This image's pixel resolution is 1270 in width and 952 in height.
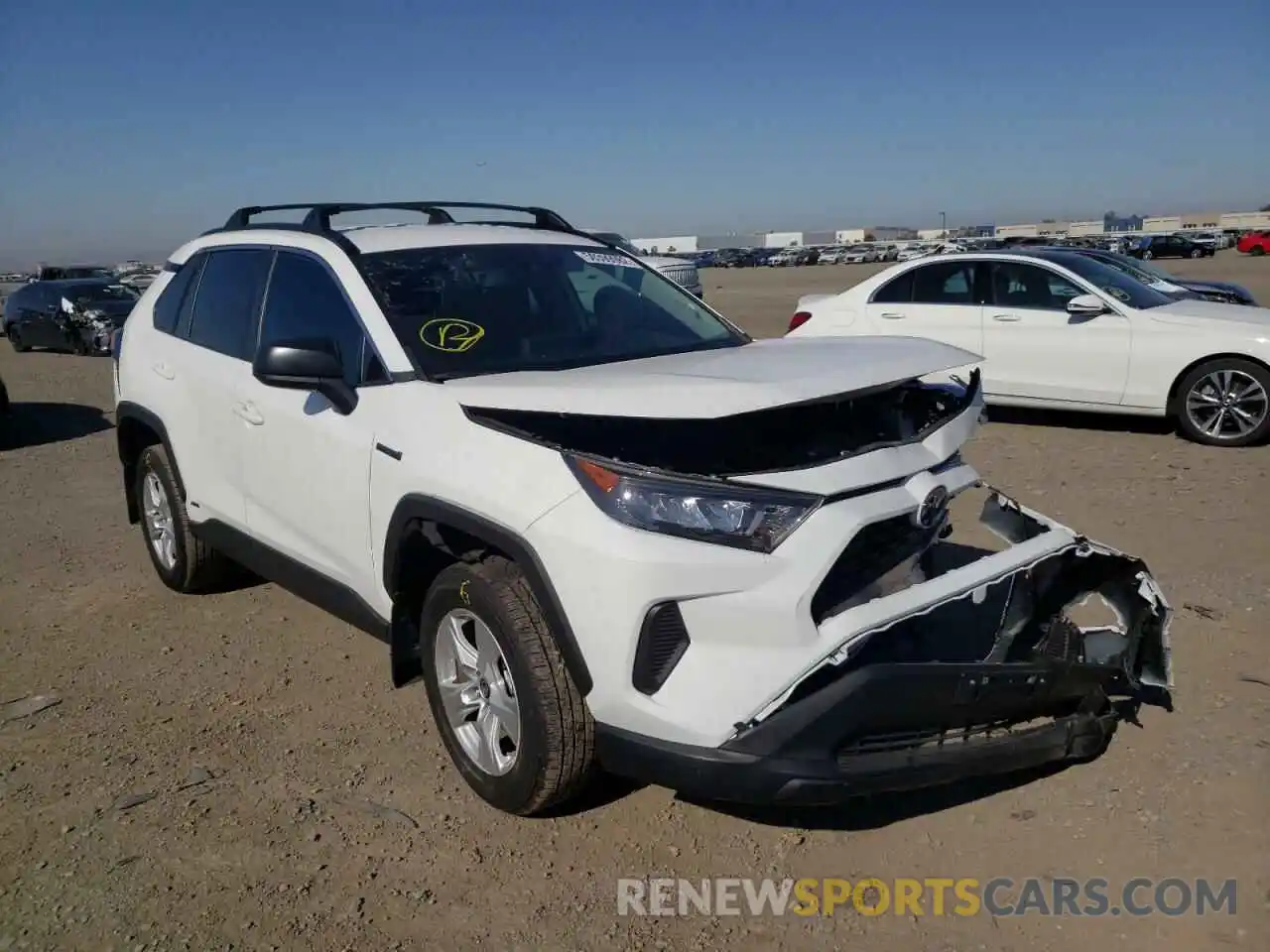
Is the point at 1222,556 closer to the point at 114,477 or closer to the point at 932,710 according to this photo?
the point at 932,710

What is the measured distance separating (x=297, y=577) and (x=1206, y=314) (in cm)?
766

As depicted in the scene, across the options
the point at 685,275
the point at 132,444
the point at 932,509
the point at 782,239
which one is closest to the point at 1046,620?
the point at 932,509

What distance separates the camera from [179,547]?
533 cm

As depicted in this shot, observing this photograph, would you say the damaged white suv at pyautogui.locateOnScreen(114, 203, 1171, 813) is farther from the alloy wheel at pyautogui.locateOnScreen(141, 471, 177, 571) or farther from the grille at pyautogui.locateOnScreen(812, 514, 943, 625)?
the alloy wheel at pyautogui.locateOnScreen(141, 471, 177, 571)

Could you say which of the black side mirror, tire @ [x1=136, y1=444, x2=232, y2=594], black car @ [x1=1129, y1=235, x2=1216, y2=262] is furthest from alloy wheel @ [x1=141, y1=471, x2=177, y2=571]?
black car @ [x1=1129, y1=235, x2=1216, y2=262]

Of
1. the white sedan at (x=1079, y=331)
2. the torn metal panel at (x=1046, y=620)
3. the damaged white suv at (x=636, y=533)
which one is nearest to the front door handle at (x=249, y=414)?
the damaged white suv at (x=636, y=533)

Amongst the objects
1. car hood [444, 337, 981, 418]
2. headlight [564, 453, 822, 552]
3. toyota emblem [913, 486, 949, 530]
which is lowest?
toyota emblem [913, 486, 949, 530]

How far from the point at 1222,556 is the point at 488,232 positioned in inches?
164

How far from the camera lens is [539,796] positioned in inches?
124

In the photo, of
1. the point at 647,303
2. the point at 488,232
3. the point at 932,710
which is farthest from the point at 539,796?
the point at 488,232

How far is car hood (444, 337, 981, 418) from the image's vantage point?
2.93 m

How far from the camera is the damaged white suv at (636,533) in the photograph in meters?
2.73

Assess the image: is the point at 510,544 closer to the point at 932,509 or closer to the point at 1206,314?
the point at 932,509

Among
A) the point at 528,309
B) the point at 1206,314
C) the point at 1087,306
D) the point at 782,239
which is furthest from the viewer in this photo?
the point at 782,239
